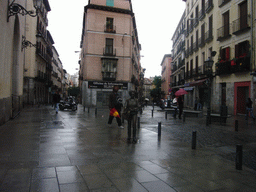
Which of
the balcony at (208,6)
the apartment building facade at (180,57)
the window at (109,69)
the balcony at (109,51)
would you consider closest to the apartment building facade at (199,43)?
the balcony at (208,6)

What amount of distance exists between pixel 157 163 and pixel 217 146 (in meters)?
2.79

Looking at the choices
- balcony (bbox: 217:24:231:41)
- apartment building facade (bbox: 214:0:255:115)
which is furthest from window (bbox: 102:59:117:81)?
balcony (bbox: 217:24:231:41)

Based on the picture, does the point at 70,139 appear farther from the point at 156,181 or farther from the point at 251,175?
the point at 251,175

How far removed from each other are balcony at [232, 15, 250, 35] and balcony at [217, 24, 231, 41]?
943mm

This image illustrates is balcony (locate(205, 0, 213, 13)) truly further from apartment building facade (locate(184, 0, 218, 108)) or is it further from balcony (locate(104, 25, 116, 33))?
balcony (locate(104, 25, 116, 33))

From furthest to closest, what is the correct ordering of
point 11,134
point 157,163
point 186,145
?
point 11,134, point 186,145, point 157,163

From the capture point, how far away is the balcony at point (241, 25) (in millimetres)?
17242

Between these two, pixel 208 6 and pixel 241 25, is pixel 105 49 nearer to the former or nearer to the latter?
pixel 208 6

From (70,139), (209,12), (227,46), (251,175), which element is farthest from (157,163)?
(209,12)

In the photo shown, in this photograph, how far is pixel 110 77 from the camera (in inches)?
A: 1189

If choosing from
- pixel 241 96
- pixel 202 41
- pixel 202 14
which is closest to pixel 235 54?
pixel 241 96

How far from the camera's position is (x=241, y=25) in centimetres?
1803

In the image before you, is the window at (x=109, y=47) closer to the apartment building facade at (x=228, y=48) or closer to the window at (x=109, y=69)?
the window at (x=109, y=69)

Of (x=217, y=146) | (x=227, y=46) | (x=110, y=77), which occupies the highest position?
(x=227, y=46)
